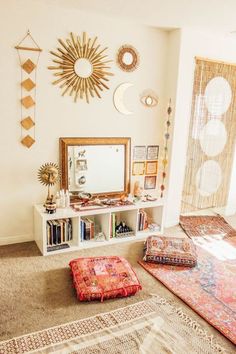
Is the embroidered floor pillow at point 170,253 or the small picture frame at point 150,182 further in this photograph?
the small picture frame at point 150,182

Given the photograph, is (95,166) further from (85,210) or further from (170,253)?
(170,253)

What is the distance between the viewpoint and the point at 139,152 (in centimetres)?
Result: 384

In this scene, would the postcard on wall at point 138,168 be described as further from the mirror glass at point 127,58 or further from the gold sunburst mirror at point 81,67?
the mirror glass at point 127,58

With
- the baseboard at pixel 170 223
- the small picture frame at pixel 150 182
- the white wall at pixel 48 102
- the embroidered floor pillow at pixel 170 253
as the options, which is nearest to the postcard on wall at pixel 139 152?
the white wall at pixel 48 102

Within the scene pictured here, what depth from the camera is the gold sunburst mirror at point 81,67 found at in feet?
10.4

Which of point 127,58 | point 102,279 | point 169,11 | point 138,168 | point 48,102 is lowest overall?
point 102,279

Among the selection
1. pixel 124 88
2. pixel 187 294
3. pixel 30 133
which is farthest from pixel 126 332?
pixel 124 88

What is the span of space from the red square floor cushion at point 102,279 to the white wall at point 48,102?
103 centimetres

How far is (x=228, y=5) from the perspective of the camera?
→ 2738 mm

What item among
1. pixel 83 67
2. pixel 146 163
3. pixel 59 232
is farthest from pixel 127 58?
pixel 59 232

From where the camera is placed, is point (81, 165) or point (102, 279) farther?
point (81, 165)

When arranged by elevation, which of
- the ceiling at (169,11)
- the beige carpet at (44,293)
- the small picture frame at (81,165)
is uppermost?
the ceiling at (169,11)

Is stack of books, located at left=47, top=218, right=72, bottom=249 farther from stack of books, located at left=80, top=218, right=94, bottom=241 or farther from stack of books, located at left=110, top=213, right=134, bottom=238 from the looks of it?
stack of books, located at left=110, top=213, right=134, bottom=238

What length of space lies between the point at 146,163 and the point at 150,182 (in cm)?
27
